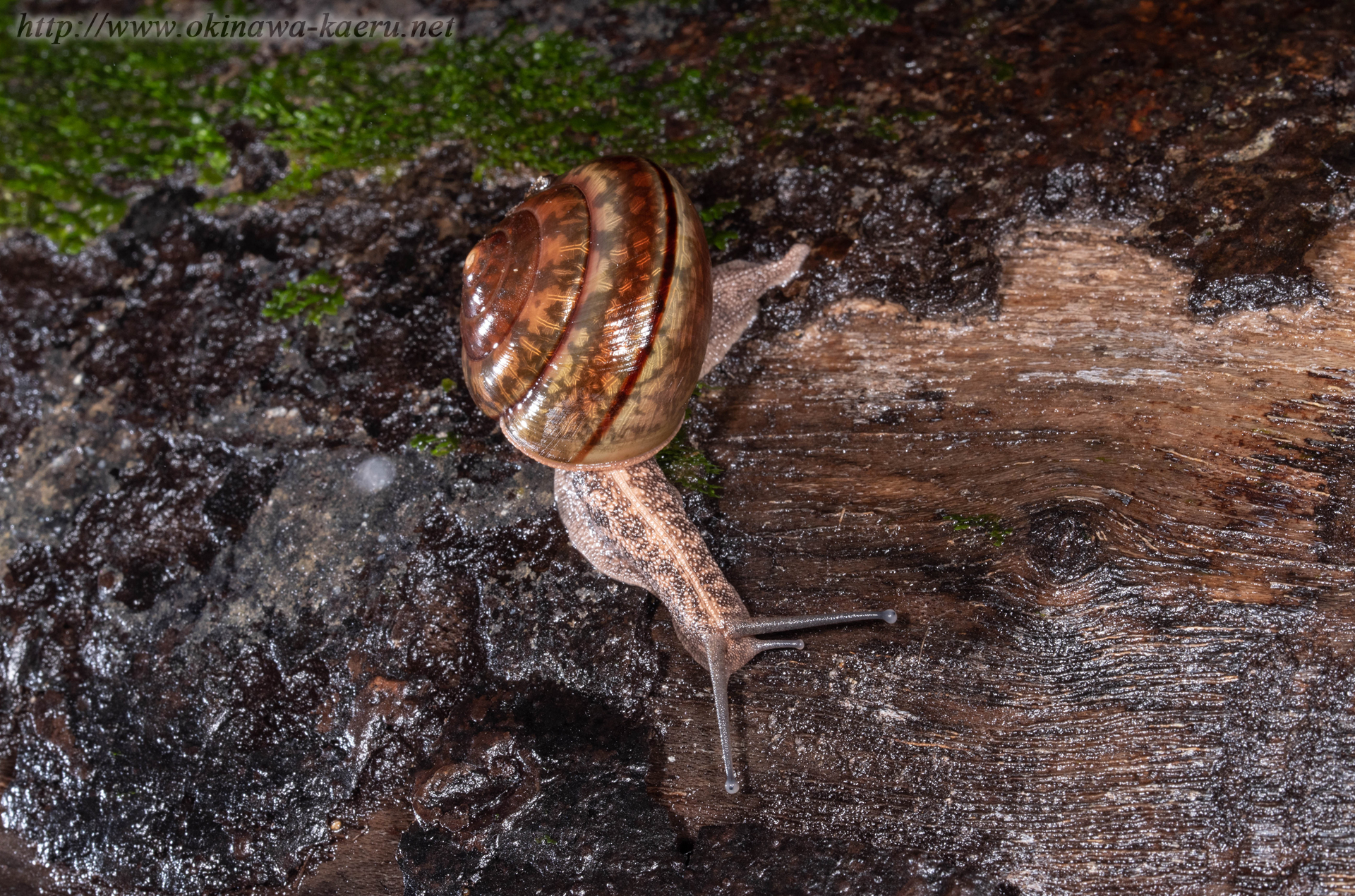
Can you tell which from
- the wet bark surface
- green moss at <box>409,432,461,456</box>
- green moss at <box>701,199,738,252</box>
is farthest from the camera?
green moss at <box>701,199,738,252</box>

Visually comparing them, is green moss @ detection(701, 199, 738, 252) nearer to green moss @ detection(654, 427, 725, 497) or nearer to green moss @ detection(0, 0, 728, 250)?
green moss @ detection(0, 0, 728, 250)

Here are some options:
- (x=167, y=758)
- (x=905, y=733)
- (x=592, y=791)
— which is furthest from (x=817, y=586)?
(x=167, y=758)

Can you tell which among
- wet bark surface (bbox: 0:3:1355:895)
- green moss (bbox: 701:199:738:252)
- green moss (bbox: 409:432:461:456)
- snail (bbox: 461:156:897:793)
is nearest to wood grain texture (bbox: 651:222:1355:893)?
wet bark surface (bbox: 0:3:1355:895)

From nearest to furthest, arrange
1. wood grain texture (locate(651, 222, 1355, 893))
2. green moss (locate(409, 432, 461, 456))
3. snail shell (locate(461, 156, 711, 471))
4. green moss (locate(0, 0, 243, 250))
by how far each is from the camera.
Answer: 1. wood grain texture (locate(651, 222, 1355, 893))
2. snail shell (locate(461, 156, 711, 471))
3. green moss (locate(409, 432, 461, 456))
4. green moss (locate(0, 0, 243, 250))

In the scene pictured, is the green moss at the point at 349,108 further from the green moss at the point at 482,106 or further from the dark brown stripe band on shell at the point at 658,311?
the dark brown stripe band on shell at the point at 658,311

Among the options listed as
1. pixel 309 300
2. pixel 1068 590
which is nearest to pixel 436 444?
pixel 309 300

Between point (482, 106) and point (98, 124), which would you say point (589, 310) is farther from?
point (98, 124)

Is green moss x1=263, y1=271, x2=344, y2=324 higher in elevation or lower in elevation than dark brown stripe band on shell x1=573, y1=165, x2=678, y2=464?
lower
